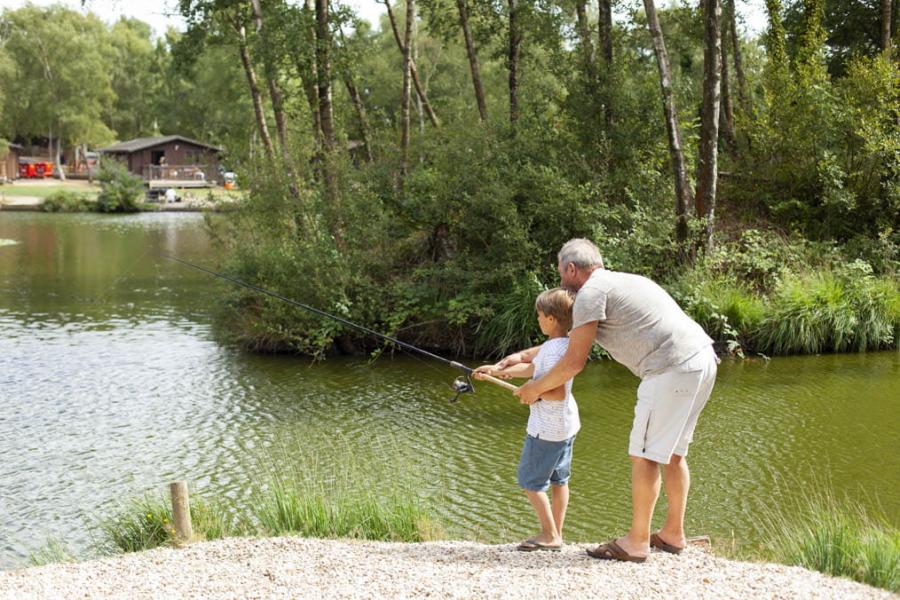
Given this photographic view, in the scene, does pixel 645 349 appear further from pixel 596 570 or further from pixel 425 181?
pixel 425 181

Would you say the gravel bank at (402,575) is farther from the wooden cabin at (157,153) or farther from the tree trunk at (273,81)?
the wooden cabin at (157,153)

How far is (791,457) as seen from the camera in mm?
8820

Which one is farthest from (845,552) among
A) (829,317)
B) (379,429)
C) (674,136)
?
(674,136)

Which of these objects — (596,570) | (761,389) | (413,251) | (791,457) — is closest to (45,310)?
(413,251)

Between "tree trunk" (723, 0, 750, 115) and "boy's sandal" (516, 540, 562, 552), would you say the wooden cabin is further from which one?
"boy's sandal" (516, 540, 562, 552)

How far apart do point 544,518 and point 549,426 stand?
53 centimetres

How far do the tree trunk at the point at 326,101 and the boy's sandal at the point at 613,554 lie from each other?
10247 mm

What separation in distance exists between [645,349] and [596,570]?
1131mm

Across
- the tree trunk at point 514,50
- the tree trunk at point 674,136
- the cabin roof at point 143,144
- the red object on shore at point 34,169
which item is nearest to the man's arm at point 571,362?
the tree trunk at point 674,136

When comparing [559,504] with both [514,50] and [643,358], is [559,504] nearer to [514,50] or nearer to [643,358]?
[643,358]

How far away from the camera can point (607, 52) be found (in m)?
15.8

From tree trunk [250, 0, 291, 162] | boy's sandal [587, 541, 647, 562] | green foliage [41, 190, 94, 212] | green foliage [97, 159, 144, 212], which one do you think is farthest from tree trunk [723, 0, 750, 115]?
green foliage [41, 190, 94, 212]

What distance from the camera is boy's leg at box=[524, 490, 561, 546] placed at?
5199mm

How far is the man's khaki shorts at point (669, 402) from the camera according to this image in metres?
4.78
